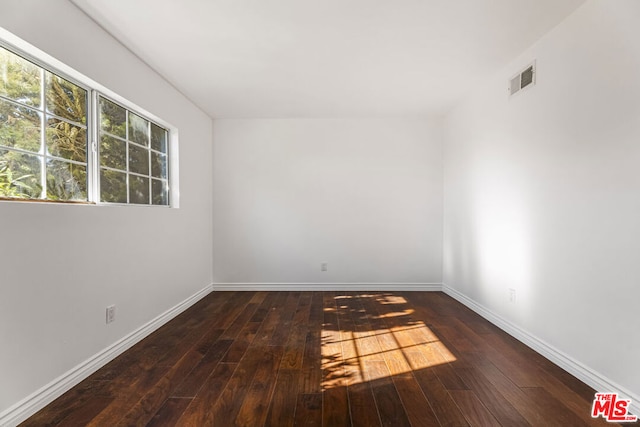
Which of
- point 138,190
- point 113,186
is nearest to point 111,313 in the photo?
point 113,186

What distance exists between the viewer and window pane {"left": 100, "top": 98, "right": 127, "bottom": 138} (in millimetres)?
2376

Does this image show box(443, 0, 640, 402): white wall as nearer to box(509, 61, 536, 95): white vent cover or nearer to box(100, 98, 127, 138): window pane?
box(509, 61, 536, 95): white vent cover

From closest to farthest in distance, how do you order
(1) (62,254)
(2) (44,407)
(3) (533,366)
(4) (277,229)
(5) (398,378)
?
(2) (44,407)
(1) (62,254)
(5) (398,378)
(3) (533,366)
(4) (277,229)

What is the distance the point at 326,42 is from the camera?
2.40 meters

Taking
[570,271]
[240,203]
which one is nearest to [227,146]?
[240,203]

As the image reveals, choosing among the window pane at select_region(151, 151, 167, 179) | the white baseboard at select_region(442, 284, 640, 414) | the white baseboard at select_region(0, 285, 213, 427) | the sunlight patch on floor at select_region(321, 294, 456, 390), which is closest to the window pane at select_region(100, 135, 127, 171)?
the window pane at select_region(151, 151, 167, 179)

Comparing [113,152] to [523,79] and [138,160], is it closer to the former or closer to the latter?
[138,160]

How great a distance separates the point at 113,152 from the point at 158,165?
2.44 feet

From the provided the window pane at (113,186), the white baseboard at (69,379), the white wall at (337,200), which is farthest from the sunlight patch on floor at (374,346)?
the window pane at (113,186)

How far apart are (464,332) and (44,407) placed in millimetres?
3047

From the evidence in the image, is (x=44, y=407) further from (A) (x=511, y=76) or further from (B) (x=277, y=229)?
(A) (x=511, y=76)

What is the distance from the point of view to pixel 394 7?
2.00m

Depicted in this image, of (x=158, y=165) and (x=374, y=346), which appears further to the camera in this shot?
(x=158, y=165)

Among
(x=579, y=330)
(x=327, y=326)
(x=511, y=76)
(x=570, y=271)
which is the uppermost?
(x=511, y=76)
